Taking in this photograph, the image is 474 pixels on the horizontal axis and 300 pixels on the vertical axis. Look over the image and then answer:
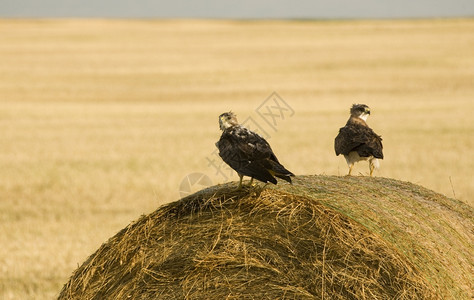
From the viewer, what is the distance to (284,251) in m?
4.71

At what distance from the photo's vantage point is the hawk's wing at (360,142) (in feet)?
22.1

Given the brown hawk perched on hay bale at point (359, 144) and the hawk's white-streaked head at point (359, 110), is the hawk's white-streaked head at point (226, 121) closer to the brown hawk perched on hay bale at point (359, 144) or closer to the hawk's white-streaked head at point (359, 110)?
the brown hawk perched on hay bale at point (359, 144)

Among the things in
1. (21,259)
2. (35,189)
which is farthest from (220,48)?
(21,259)

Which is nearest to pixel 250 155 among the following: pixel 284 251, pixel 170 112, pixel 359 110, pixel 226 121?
pixel 226 121

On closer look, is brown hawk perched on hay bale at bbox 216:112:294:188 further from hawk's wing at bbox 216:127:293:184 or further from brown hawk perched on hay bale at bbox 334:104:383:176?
brown hawk perched on hay bale at bbox 334:104:383:176

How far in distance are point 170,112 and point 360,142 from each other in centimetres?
2473

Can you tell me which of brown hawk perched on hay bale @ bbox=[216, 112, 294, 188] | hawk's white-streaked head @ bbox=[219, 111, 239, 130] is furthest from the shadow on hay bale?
hawk's white-streaked head @ bbox=[219, 111, 239, 130]

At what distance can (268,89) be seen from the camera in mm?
39469

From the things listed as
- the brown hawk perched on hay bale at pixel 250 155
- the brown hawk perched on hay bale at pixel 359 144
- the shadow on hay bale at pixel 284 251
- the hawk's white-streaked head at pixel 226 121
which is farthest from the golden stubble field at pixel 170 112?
the brown hawk perched on hay bale at pixel 250 155

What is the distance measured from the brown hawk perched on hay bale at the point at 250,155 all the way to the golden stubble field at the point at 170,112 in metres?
2.59

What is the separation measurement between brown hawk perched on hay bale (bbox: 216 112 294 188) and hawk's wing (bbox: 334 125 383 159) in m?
2.32

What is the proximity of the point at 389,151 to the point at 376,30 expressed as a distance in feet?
192

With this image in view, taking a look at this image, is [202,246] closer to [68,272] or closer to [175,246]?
[175,246]

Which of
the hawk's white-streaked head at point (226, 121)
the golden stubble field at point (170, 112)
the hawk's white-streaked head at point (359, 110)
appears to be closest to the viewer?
the hawk's white-streaked head at point (226, 121)
